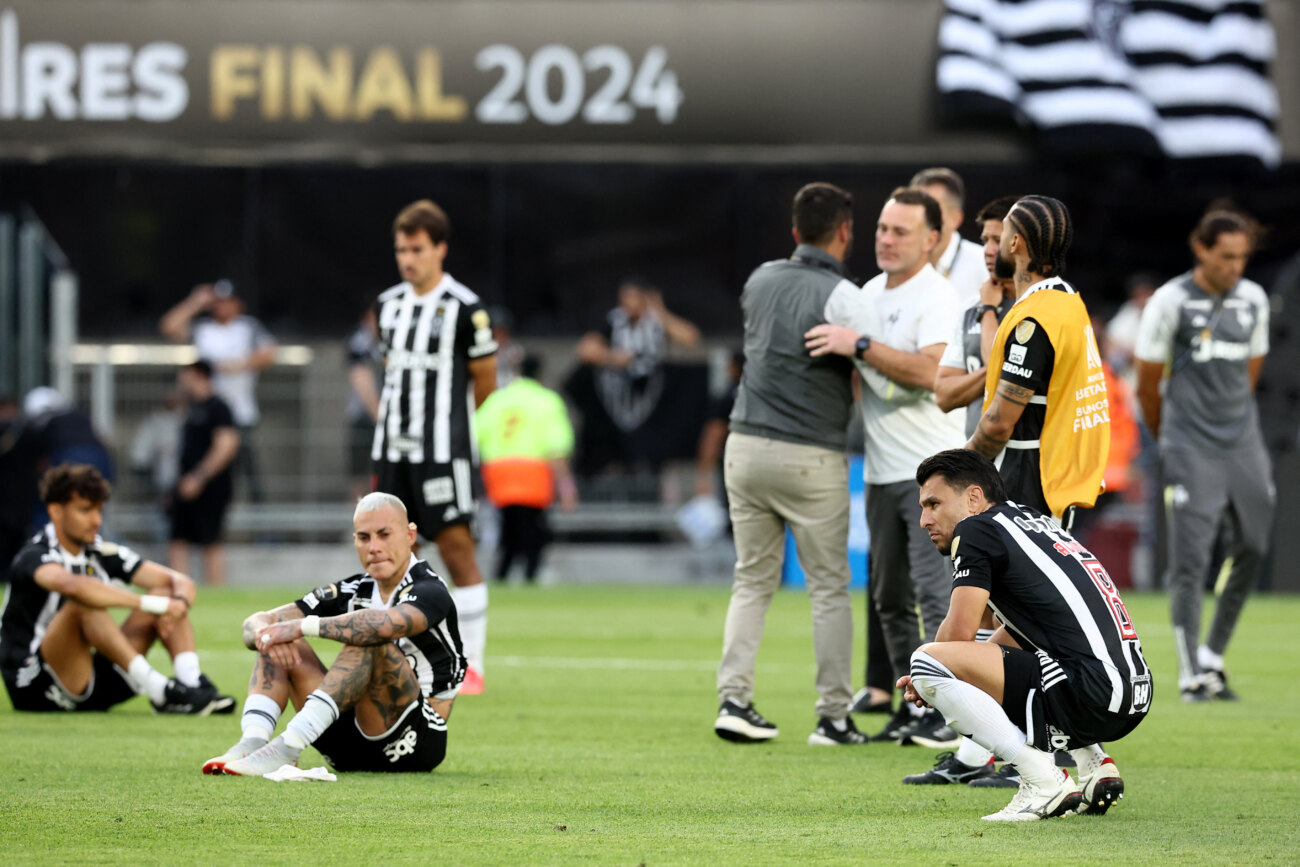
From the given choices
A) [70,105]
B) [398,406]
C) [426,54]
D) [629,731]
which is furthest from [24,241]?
[629,731]

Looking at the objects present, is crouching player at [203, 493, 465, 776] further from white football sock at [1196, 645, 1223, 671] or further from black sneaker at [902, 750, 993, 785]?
white football sock at [1196, 645, 1223, 671]

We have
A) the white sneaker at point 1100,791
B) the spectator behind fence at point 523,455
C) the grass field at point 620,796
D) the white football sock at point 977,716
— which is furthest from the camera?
the spectator behind fence at point 523,455

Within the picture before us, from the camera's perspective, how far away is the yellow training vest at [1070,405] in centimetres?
660

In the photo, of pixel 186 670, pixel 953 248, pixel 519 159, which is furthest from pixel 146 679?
pixel 519 159

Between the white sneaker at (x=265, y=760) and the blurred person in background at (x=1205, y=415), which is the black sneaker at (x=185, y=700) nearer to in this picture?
the white sneaker at (x=265, y=760)

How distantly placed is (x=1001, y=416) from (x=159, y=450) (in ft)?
45.1

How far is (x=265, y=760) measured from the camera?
6.73m

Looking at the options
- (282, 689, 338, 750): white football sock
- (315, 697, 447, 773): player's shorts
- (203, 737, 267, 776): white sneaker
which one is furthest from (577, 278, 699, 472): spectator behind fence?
(282, 689, 338, 750): white football sock

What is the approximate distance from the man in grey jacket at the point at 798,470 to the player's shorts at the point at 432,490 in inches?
76.4

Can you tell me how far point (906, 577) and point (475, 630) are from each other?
2.64 m

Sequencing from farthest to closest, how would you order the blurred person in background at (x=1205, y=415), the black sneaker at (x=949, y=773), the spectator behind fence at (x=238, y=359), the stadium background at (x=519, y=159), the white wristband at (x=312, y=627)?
the stadium background at (x=519, y=159)
the spectator behind fence at (x=238, y=359)
the blurred person in background at (x=1205, y=415)
the black sneaker at (x=949, y=773)
the white wristband at (x=312, y=627)

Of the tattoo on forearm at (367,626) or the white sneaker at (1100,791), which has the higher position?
the tattoo on forearm at (367,626)

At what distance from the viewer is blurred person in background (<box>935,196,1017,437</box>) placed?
720cm

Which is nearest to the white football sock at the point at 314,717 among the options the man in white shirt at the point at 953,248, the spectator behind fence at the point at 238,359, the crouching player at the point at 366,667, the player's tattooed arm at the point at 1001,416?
the crouching player at the point at 366,667
